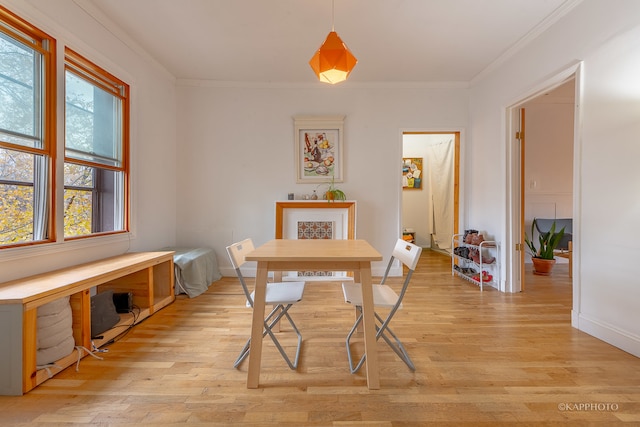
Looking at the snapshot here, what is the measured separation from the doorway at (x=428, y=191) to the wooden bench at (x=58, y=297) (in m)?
5.14

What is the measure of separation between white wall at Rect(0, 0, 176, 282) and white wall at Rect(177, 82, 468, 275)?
0.94 feet

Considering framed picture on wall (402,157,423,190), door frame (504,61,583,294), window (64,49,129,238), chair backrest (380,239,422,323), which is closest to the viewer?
chair backrest (380,239,422,323)

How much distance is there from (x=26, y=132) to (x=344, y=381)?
283 cm

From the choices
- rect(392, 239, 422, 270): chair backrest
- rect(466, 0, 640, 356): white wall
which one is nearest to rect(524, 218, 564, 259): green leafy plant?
rect(466, 0, 640, 356): white wall

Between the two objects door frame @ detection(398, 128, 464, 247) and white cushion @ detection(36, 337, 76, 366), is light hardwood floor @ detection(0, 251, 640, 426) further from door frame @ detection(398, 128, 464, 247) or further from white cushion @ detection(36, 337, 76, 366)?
door frame @ detection(398, 128, 464, 247)

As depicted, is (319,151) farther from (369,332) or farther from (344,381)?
(344,381)

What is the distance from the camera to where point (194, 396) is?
5.09ft

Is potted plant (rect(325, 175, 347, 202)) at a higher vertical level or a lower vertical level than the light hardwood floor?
higher

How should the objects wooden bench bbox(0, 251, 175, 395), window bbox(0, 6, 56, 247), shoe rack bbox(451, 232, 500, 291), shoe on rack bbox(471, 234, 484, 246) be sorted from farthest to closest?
1. shoe on rack bbox(471, 234, 484, 246)
2. shoe rack bbox(451, 232, 500, 291)
3. window bbox(0, 6, 56, 247)
4. wooden bench bbox(0, 251, 175, 395)

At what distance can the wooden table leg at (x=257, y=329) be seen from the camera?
1.61 m

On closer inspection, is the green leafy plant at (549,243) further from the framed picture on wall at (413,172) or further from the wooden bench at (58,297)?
the wooden bench at (58,297)

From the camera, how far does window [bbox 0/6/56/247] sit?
1.96 m

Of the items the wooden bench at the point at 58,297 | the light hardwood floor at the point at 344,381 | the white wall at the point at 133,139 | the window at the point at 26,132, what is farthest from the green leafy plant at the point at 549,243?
the window at the point at 26,132

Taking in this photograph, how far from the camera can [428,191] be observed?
21.6ft
